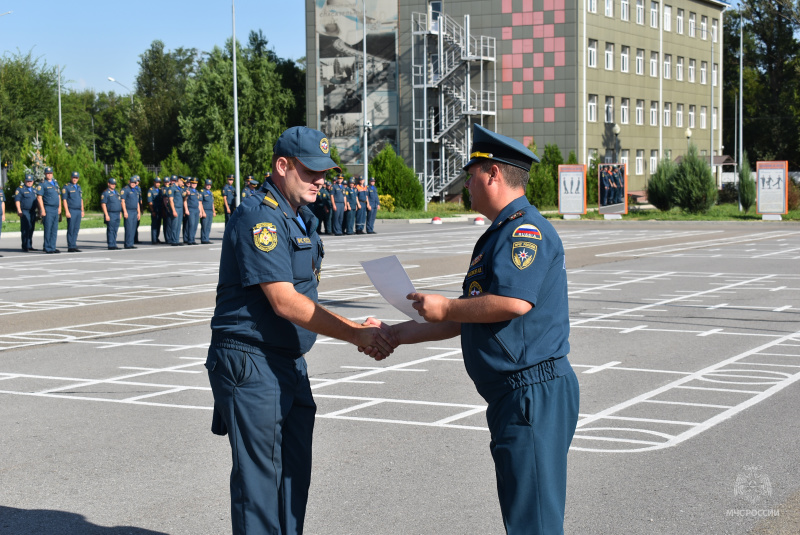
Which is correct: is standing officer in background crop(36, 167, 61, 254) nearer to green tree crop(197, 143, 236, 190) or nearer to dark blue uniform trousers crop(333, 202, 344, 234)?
dark blue uniform trousers crop(333, 202, 344, 234)

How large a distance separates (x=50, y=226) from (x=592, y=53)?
139 feet

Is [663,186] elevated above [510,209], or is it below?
above

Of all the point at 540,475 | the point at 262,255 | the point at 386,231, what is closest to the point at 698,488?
the point at 540,475

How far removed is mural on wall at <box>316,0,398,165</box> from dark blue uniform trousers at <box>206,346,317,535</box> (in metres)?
60.4

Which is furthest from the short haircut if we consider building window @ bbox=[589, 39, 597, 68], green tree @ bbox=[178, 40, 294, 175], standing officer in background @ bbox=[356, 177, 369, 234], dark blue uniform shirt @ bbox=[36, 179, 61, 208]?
green tree @ bbox=[178, 40, 294, 175]

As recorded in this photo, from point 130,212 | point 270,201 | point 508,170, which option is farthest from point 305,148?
point 130,212

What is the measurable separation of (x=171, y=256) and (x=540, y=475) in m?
22.9

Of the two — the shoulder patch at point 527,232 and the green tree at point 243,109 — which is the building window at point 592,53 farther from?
the shoulder patch at point 527,232

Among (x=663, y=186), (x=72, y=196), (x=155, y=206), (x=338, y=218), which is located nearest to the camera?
(x=72, y=196)

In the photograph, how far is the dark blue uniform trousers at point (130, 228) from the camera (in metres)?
29.2

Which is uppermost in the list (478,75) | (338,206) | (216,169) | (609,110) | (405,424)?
(478,75)

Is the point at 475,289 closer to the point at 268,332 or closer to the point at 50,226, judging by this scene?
the point at 268,332

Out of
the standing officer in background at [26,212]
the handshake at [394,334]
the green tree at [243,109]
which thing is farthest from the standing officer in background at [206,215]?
the green tree at [243,109]

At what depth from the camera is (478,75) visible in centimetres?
6200
